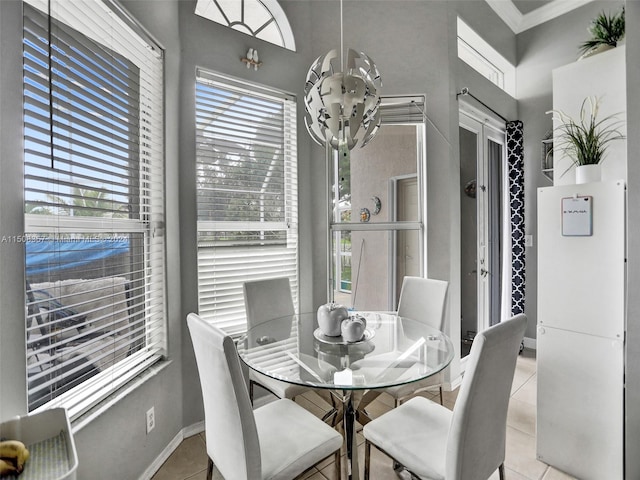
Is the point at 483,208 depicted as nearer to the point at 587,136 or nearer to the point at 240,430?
the point at 587,136

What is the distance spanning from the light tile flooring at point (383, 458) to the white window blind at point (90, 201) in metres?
0.64

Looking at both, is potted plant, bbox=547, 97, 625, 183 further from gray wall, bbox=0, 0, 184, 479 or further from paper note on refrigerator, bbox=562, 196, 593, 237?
gray wall, bbox=0, 0, 184, 479

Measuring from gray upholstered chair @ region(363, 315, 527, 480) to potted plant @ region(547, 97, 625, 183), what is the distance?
1054 millimetres

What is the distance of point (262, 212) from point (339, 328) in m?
1.20

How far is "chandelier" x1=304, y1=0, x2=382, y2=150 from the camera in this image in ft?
4.67

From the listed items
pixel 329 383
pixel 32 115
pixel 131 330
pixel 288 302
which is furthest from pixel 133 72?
pixel 329 383

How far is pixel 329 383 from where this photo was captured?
138 cm

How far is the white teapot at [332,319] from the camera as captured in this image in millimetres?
1841

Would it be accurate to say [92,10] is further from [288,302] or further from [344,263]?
[344,263]

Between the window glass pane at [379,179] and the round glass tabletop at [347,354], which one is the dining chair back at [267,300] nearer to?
the round glass tabletop at [347,354]

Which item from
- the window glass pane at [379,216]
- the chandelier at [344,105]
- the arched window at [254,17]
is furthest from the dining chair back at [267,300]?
the arched window at [254,17]

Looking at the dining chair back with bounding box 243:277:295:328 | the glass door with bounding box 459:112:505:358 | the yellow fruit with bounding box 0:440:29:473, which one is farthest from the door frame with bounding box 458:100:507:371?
the yellow fruit with bounding box 0:440:29:473

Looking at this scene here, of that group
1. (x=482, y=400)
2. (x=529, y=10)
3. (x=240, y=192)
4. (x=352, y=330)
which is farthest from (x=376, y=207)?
(x=529, y=10)

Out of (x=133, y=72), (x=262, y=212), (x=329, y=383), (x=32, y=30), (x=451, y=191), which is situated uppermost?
(x=133, y=72)
